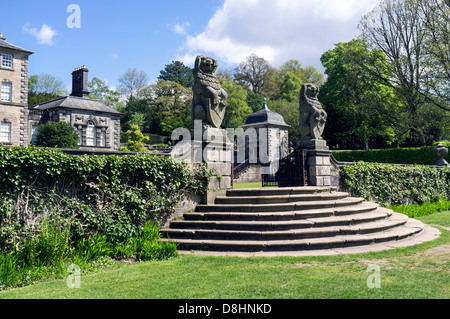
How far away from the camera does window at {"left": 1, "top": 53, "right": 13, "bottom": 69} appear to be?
1148 inches

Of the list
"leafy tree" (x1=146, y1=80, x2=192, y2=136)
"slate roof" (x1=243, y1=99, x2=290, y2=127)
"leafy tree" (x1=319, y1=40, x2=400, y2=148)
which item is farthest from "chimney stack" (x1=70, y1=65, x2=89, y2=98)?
"leafy tree" (x1=319, y1=40, x2=400, y2=148)

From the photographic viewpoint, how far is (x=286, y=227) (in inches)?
300

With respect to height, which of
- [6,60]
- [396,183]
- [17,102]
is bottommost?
[396,183]

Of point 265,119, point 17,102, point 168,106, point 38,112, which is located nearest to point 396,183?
point 265,119

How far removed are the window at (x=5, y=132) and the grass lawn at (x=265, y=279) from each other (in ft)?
92.6

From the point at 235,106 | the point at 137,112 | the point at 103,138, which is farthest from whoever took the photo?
the point at 137,112

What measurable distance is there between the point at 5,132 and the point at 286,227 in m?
29.6

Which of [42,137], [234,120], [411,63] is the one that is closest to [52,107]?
[42,137]

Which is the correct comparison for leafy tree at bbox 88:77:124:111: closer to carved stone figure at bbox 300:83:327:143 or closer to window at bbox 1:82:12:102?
window at bbox 1:82:12:102

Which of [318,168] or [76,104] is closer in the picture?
[318,168]

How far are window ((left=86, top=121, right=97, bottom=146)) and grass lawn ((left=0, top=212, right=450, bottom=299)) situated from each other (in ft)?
106

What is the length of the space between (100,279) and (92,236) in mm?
1769

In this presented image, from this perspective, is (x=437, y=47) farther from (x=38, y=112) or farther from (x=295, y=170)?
(x=38, y=112)

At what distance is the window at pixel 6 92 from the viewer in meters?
29.3
